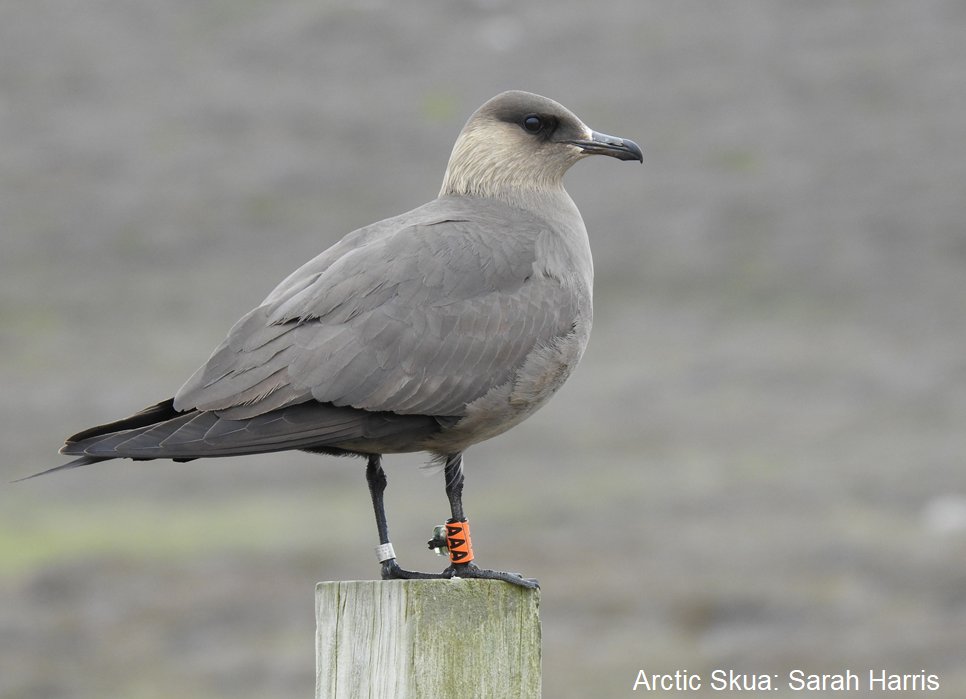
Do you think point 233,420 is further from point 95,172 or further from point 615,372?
point 95,172

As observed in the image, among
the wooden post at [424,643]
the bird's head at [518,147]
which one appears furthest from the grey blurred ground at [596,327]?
the wooden post at [424,643]

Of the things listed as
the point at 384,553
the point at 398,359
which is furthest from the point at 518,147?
the point at 384,553

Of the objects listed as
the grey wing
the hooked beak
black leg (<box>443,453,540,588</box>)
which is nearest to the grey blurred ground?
the hooked beak

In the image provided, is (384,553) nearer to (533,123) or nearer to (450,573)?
(450,573)

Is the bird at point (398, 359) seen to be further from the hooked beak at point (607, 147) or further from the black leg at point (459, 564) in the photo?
the hooked beak at point (607, 147)

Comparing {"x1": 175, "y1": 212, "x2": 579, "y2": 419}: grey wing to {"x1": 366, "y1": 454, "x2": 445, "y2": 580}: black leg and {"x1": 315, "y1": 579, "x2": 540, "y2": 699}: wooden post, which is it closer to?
{"x1": 366, "y1": 454, "x2": 445, "y2": 580}: black leg

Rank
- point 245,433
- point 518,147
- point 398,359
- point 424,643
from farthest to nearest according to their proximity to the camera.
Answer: point 518,147, point 398,359, point 245,433, point 424,643

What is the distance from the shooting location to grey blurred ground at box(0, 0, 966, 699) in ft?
98.5

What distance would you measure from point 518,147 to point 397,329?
1591mm

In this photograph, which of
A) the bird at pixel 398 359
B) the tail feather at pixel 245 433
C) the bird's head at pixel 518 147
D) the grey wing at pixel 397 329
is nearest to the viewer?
the tail feather at pixel 245 433

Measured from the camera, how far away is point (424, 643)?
577 cm

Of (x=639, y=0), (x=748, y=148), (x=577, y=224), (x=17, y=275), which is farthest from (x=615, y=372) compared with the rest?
(x=577, y=224)

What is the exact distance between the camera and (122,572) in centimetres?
3372

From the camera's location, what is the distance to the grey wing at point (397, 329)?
6.30 meters
